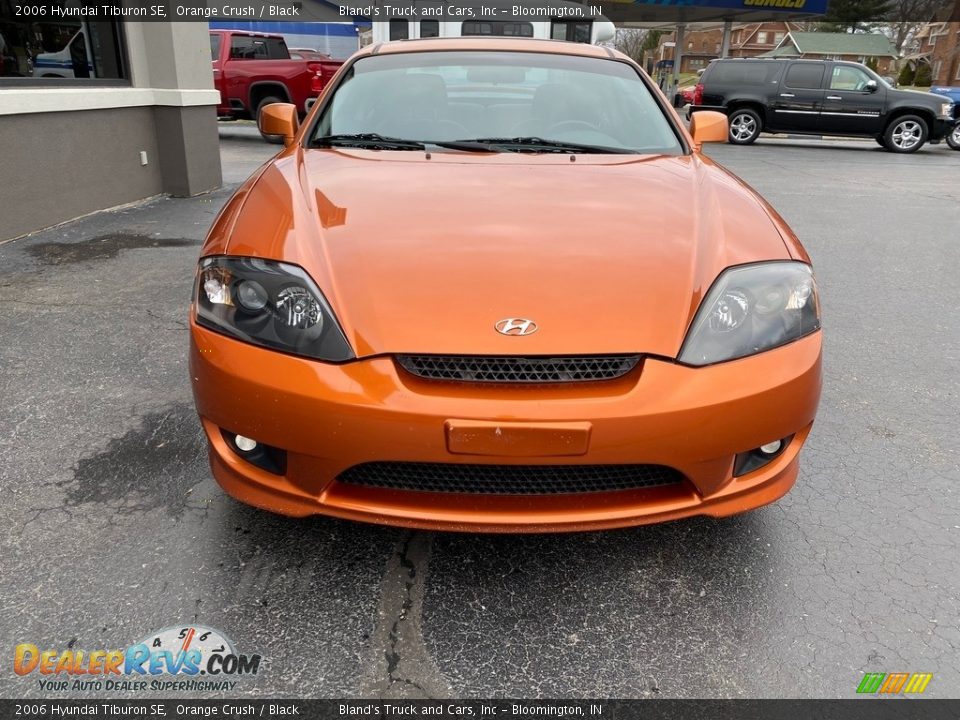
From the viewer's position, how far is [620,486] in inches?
73.4

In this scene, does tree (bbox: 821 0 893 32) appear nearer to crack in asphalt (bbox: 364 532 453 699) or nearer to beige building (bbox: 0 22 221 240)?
beige building (bbox: 0 22 221 240)

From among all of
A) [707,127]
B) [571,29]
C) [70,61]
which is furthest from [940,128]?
[70,61]

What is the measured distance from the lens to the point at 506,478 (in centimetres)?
184

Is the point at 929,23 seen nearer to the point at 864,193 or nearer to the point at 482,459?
the point at 864,193

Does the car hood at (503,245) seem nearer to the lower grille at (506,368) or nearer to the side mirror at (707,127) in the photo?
the lower grille at (506,368)

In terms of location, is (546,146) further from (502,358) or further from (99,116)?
(99,116)

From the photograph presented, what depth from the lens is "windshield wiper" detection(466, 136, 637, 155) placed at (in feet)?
9.53

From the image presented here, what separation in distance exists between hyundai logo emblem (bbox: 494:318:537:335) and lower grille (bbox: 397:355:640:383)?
0.07 m

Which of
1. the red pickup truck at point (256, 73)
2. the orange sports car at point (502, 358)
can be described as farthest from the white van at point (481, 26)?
the orange sports car at point (502, 358)

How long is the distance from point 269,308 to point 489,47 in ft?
7.37

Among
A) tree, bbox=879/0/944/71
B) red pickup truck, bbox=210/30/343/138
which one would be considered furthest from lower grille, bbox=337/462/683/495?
tree, bbox=879/0/944/71

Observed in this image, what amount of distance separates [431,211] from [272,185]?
64cm

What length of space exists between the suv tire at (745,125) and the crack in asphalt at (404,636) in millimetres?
15619

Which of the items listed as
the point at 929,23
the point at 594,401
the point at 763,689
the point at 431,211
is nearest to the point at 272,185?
the point at 431,211
